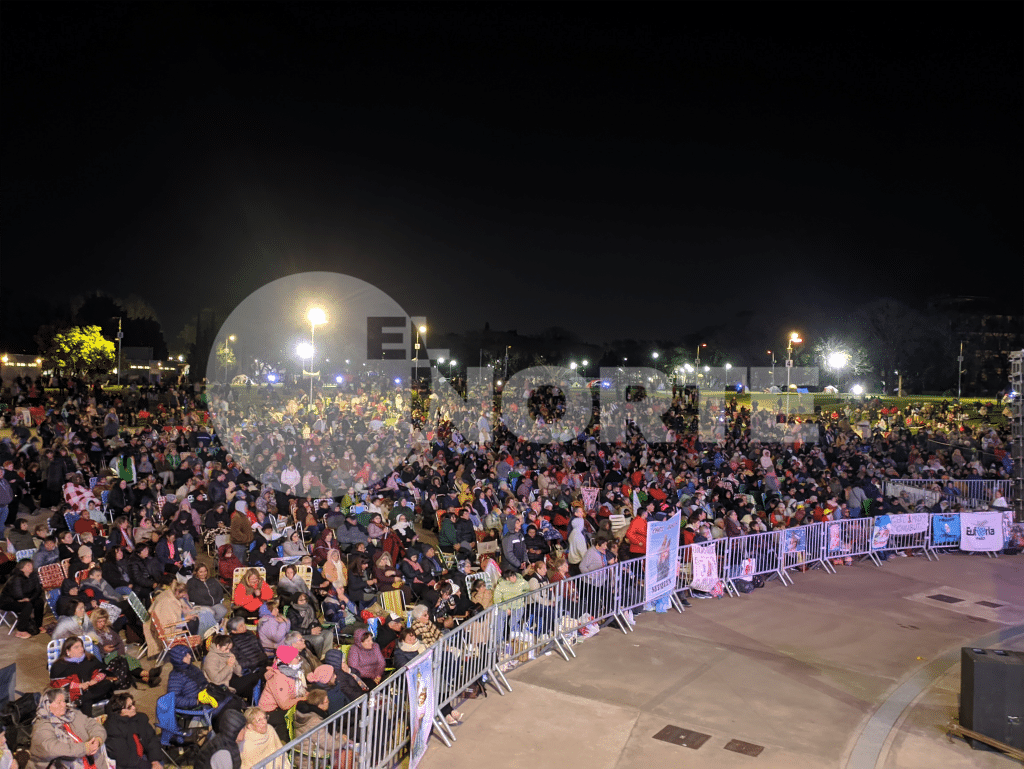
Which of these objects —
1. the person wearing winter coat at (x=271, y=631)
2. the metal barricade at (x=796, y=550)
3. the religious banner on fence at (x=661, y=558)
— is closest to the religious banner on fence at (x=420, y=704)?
the person wearing winter coat at (x=271, y=631)

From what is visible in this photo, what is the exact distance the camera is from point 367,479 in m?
17.5

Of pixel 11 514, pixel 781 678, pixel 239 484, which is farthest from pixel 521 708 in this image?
pixel 11 514

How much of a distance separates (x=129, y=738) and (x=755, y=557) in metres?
10.2

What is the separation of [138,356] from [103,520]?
3008 inches

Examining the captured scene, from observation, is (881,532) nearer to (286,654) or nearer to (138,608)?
(286,654)

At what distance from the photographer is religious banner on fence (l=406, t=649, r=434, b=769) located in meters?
6.64

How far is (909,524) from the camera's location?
15.8m

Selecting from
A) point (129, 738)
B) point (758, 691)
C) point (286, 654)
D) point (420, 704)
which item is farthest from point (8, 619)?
point (758, 691)

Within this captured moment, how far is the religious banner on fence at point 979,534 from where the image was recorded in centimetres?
1620

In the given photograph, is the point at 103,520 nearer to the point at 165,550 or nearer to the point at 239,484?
the point at 239,484

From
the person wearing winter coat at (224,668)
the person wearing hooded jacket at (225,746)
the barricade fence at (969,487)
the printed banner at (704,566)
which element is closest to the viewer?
the person wearing hooded jacket at (225,746)

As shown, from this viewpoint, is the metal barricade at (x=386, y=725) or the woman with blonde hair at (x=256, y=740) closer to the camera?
the woman with blonde hair at (x=256, y=740)

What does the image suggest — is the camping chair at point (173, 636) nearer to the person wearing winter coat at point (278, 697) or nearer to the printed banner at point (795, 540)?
the person wearing winter coat at point (278, 697)

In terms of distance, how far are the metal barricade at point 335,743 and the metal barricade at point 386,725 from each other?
7 cm
